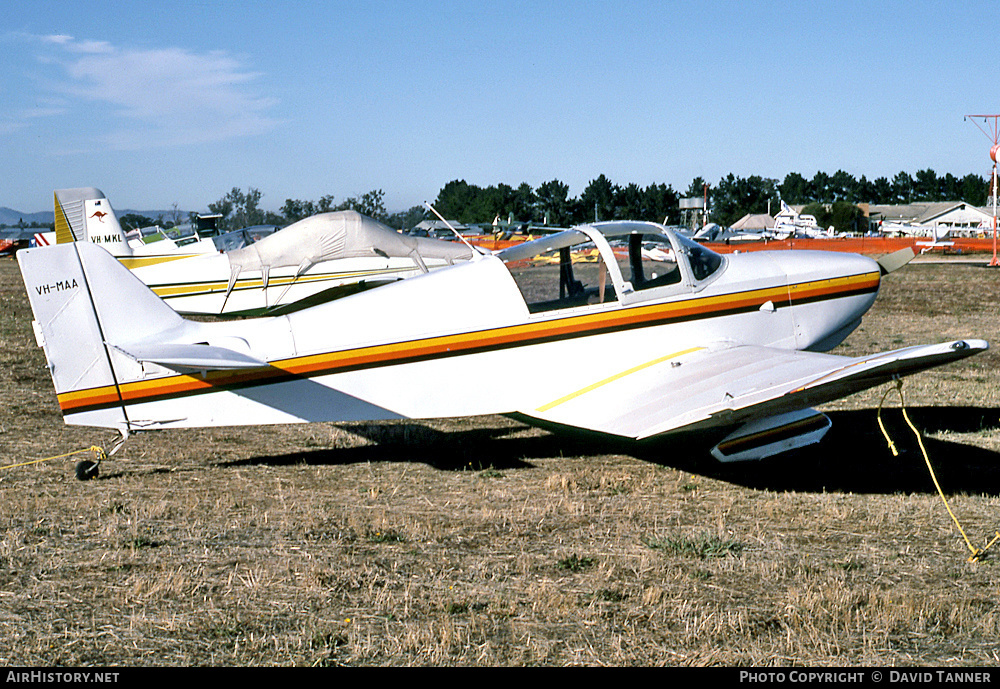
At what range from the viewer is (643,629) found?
376 centimetres

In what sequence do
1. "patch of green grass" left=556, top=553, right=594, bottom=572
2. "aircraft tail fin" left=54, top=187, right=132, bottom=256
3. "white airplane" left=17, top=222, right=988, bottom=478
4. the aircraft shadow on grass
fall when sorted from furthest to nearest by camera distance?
"aircraft tail fin" left=54, top=187, right=132, bottom=256 → the aircraft shadow on grass → "white airplane" left=17, top=222, right=988, bottom=478 → "patch of green grass" left=556, top=553, right=594, bottom=572

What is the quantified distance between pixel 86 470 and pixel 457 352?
2737 millimetres

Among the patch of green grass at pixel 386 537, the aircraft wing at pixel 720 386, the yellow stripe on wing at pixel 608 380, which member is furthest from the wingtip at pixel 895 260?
the patch of green grass at pixel 386 537

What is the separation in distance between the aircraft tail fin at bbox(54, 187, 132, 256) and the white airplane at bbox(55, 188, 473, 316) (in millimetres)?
5492

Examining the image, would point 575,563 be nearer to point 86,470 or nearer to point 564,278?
point 564,278

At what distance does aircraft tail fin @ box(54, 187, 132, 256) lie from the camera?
18844mm

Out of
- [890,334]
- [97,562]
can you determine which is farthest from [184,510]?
[890,334]

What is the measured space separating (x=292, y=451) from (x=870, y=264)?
5.28 meters

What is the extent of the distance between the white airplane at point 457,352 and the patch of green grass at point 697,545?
27.4 inches

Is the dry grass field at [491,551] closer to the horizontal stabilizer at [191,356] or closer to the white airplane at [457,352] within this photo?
the white airplane at [457,352]

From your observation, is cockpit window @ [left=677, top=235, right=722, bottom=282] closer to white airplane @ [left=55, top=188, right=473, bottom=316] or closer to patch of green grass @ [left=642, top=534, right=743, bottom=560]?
patch of green grass @ [left=642, top=534, right=743, bottom=560]

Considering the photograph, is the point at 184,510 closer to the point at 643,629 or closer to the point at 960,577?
the point at 643,629

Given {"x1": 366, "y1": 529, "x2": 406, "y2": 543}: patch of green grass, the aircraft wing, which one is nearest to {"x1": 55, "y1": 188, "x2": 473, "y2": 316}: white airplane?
the aircraft wing

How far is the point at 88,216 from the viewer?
19172 mm
